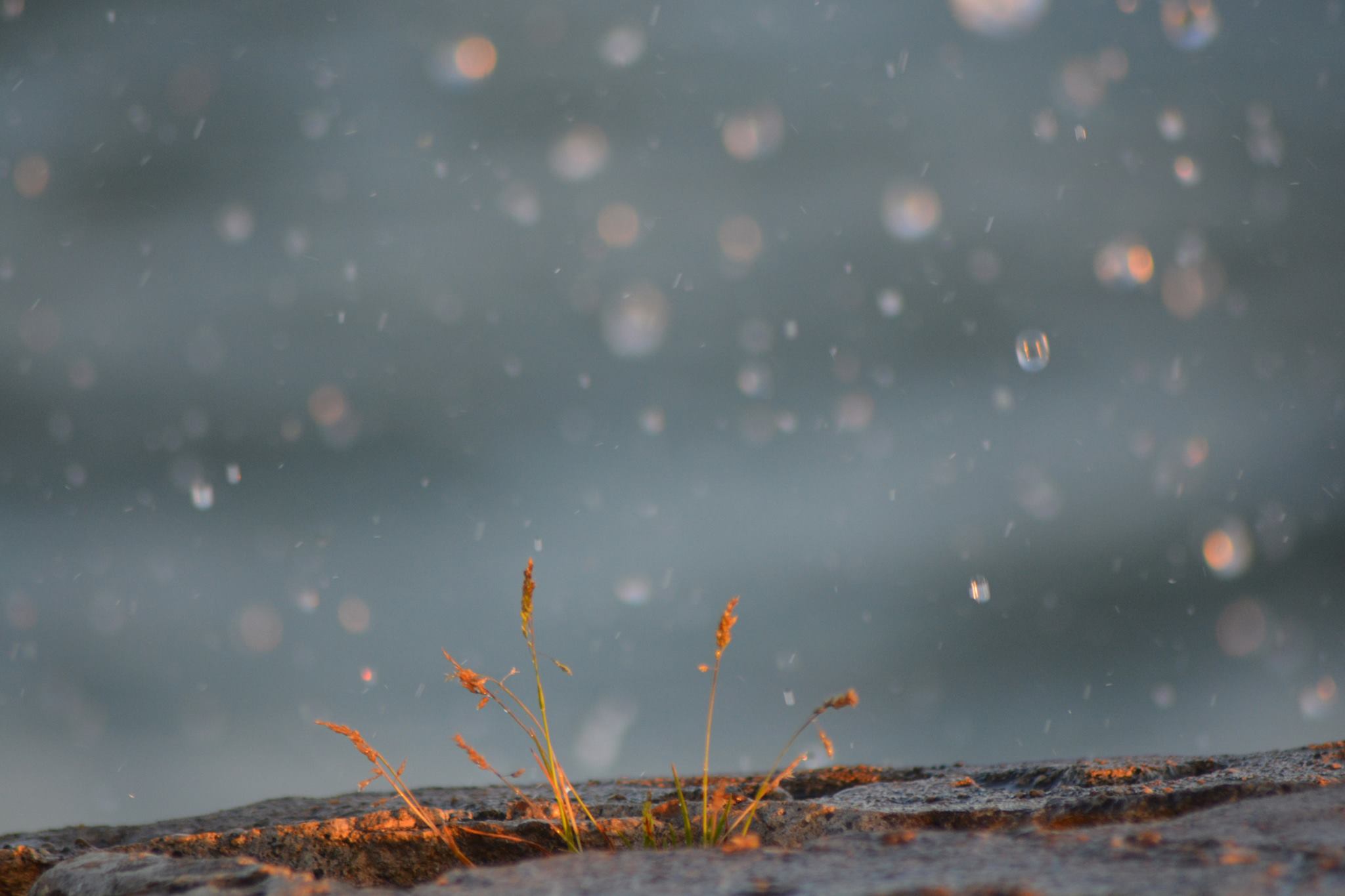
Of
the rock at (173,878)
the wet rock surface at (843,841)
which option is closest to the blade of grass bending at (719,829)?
the wet rock surface at (843,841)

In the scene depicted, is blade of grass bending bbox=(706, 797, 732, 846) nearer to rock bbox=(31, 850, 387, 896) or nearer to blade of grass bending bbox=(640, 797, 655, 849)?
blade of grass bending bbox=(640, 797, 655, 849)

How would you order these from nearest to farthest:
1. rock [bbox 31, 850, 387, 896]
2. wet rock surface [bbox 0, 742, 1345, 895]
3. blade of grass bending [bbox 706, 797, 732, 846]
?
1. wet rock surface [bbox 0, 742, 1345, 895]
2. rock [bbox 31, 850, 387, 896]
3. blade of grass bending [bbox 706, 797, 732, 846]

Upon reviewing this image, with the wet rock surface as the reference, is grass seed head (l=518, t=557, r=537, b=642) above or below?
above

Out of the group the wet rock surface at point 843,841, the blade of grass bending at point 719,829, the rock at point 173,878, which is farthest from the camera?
the blade of grass bending at point 719,829

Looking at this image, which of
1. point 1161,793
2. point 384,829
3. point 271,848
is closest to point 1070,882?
point 1161,793

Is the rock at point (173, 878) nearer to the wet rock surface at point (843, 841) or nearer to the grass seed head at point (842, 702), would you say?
the wet rock surface at point (843, 841)

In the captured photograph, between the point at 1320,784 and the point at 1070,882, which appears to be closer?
the point at 1070,882

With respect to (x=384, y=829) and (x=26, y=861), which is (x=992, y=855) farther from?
(x=26, y=861)

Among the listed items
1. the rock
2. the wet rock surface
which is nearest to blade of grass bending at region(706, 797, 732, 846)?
the wet rock surface
